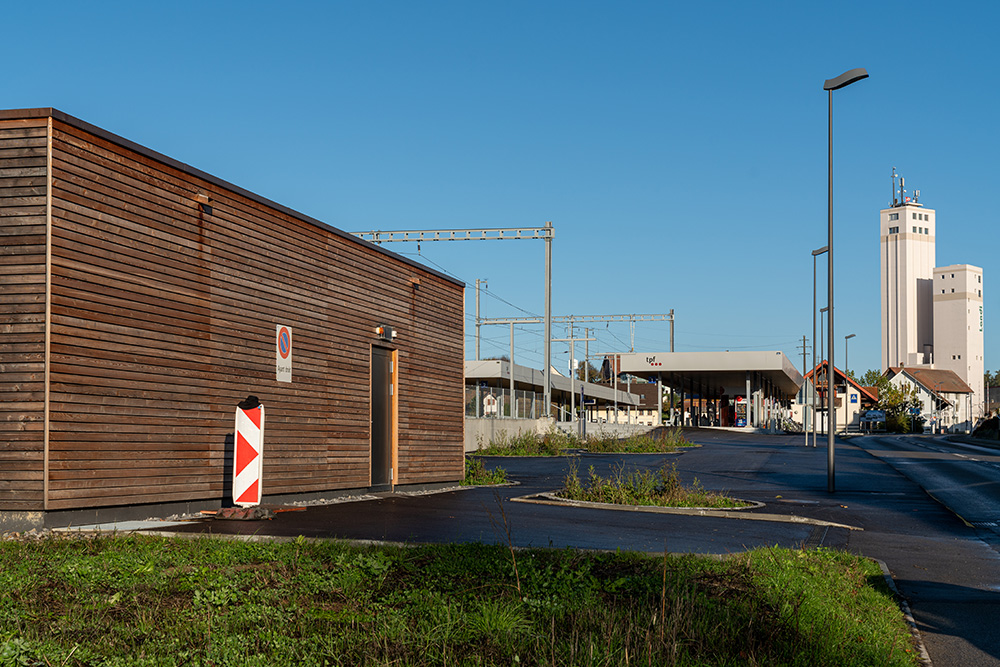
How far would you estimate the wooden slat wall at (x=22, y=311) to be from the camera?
10.8 m

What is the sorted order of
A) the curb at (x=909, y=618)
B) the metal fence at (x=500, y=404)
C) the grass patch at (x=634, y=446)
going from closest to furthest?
the curb at (x=909, y=618)
the metal fence at (x=500, y=404)
the grass patch at (x=634, y=446)

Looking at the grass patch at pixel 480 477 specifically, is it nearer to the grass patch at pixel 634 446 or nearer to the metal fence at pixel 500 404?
the metal fence at pixel 500 404

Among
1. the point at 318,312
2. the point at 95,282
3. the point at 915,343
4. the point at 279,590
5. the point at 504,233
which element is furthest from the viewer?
the point at 915,343

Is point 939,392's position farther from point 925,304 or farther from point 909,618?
point 909,618

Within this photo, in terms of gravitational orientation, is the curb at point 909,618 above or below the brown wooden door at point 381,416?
below

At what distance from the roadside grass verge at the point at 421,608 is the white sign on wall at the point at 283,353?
679 cm

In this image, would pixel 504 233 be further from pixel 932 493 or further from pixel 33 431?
pixel 33 431

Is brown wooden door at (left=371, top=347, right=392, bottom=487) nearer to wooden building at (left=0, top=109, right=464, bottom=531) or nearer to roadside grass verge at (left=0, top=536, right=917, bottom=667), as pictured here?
wooden building at (left=0, top=109, right=464, bottom=531)

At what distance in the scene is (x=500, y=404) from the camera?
46.6m

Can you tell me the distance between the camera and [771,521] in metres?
14.6

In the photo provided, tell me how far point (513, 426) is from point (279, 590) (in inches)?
1526

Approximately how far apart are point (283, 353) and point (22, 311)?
484 centimetres

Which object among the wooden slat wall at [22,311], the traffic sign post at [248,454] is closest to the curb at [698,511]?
the traffic sign post at [248,454]

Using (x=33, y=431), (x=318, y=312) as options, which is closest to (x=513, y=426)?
(x=318, y=312)
